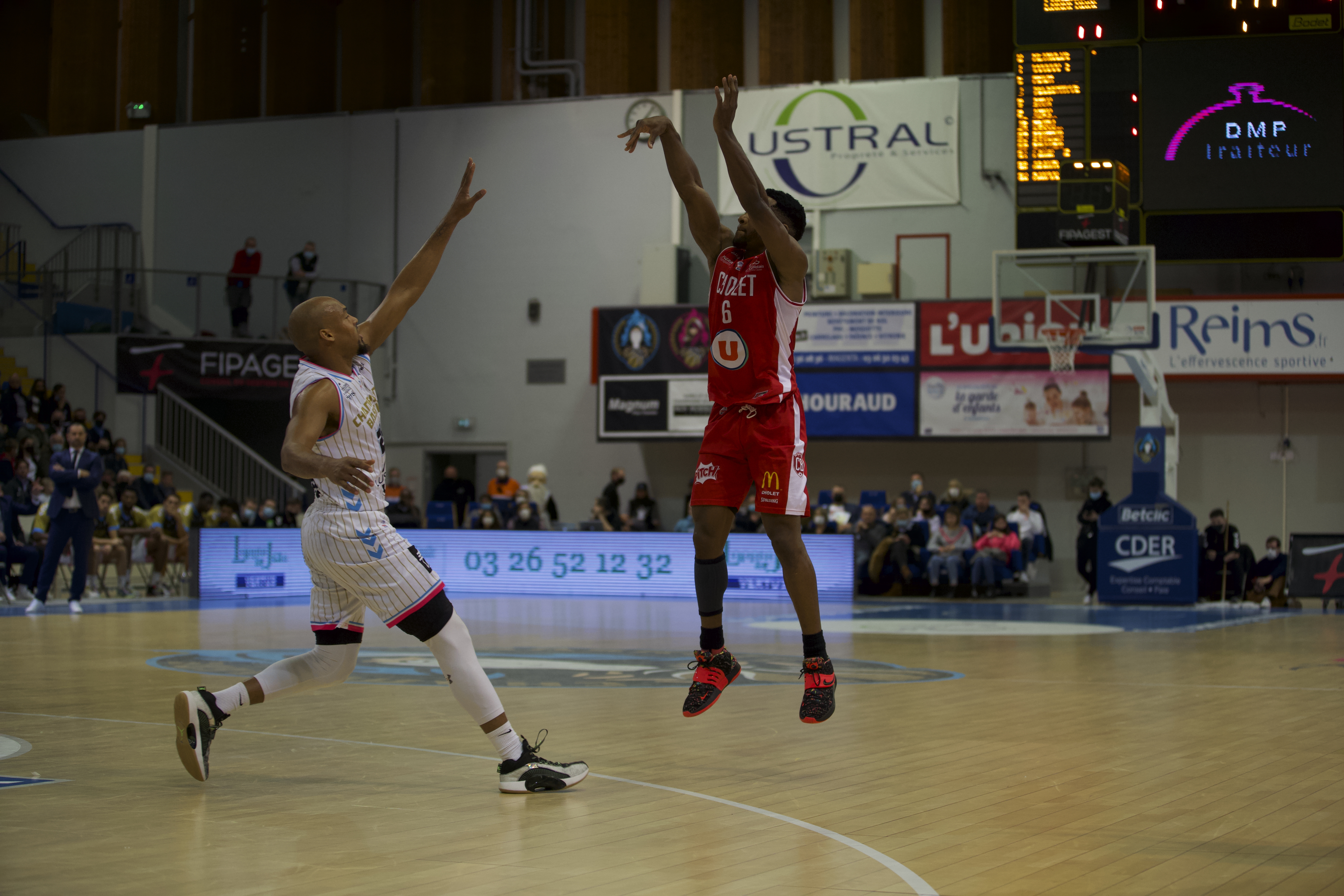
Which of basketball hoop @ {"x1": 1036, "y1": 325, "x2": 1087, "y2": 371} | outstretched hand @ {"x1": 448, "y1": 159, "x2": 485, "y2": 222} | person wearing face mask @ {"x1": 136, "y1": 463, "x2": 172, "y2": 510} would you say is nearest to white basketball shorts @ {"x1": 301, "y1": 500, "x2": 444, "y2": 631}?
outstretched hand @ {"x1": 448, "y1": 159, "x2": 485, "y2": 222}

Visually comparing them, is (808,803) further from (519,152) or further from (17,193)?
(17,193)

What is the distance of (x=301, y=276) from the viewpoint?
976 inches

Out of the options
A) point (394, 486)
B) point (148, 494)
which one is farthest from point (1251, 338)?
point (148, 494)

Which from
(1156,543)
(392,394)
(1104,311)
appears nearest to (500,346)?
(392,394)

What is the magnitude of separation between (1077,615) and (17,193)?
79.3 feet

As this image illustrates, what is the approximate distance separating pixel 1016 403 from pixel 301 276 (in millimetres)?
12891

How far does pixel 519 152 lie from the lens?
2655 cm

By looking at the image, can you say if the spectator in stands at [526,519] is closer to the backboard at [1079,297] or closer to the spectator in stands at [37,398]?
the backboard at [1079,297]

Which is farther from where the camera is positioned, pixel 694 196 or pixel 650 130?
pixel 694 196

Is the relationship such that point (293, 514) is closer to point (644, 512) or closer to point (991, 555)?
point (644, 512)

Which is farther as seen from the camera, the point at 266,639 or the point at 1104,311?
the point at 1104,311

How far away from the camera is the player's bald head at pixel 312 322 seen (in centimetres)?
507

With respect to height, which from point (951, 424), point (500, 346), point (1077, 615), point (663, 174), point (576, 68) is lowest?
point (1077, 615)

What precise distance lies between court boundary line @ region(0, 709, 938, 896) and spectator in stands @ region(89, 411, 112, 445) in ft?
50.5
